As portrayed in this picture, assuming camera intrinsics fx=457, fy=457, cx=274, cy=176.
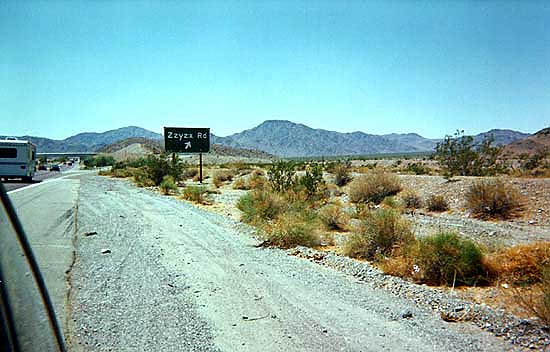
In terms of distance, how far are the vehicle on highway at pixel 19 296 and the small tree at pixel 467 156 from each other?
32.1m

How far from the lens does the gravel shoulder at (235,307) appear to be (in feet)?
19.1

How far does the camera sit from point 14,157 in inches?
1548

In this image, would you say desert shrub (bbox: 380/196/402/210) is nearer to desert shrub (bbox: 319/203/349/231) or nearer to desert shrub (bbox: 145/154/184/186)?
desert shrub (bbox: 319/203/349/231)

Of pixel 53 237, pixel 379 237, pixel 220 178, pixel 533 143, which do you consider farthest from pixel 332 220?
pixel 533 143

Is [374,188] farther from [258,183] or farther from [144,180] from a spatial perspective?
[144,180]

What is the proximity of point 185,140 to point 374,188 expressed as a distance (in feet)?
82.1

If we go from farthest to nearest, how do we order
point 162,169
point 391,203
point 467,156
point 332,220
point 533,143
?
point 533,143
point 162,169
point 467,156
point 391,203
point 332,220

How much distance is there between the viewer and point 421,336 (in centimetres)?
606

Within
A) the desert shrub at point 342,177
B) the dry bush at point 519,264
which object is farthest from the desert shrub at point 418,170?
the dry bush at point 519,264

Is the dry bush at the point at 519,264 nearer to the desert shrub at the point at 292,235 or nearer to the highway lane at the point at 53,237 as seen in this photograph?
the desert shrub at the point at 292,235

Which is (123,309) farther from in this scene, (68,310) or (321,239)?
(321,239)

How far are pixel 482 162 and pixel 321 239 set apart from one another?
76.6 ft

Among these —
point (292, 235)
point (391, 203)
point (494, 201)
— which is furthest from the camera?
point (391, 203)

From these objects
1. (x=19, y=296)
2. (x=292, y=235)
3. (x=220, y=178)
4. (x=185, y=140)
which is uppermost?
(x=185, y=140)
